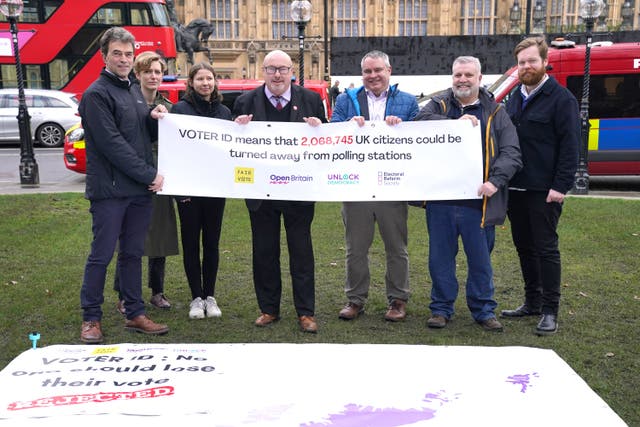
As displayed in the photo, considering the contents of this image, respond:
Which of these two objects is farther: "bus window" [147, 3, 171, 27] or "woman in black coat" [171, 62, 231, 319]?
"bus window" [147, 3, 171, 27]

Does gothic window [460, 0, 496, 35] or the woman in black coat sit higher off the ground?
gothic window [460, 0, 496, 35]

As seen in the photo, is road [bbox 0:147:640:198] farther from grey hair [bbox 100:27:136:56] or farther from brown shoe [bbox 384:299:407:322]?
grey hair [bbox 100:27:136:56]

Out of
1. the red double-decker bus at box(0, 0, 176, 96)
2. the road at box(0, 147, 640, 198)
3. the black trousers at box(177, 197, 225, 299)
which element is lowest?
the road at box(0, 147, 640, 198)

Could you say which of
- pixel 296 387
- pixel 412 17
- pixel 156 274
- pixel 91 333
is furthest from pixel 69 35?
pixel 412 17

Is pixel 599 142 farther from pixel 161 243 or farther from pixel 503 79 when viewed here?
pixel 161 243

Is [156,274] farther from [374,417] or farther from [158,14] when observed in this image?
[158,14]

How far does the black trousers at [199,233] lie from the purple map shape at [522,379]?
8.45 feet

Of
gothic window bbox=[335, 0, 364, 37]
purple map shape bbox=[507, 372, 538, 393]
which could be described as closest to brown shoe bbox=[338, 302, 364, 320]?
purple map shape bbox=[507, 372, 538, 393]

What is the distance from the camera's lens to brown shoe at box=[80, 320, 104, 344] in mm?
4504

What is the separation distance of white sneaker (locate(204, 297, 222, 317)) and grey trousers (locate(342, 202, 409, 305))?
1.03m

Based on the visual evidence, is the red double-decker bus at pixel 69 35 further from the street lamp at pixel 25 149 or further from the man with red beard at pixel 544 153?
the man with red beard at pixel 544 153

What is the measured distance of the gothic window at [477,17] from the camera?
50.1m

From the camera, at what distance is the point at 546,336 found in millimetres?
4672

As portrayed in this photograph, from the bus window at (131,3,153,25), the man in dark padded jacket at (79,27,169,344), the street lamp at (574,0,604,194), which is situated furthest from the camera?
the bus window at (131,3,153,25)
